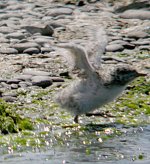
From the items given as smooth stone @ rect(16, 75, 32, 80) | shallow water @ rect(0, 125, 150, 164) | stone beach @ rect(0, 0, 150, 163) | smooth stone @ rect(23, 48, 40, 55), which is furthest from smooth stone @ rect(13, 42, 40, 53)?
shallow water @ rect(0, 125, 150, 164)

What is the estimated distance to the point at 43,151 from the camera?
786 cm

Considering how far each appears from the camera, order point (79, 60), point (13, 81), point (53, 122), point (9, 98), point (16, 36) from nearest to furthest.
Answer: point (79, 60) < point (53, 122) < point (9, 98) < point (13, 81) < point (16, 36)

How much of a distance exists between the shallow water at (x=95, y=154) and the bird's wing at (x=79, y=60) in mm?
1010

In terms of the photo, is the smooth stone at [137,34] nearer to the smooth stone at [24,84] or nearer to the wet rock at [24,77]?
the wet rock at [24,77]

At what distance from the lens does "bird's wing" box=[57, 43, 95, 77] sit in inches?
348

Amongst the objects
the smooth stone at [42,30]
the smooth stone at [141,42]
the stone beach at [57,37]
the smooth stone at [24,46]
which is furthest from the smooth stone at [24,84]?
the smooth stone at [42,30]

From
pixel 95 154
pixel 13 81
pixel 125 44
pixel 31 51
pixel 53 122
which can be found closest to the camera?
pixel 95 154

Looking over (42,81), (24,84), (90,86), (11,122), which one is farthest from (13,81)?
(11,122)

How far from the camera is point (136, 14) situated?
1582 centimetres

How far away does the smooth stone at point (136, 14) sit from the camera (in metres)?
15.6

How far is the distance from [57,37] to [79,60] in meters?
5.14

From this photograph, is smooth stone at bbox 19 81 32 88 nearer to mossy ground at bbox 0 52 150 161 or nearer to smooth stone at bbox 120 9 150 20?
mossy ground at bbox 0 52 150 161

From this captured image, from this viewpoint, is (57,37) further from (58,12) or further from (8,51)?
(58,12)

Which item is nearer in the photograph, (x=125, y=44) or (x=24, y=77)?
(x=24, y=77)
